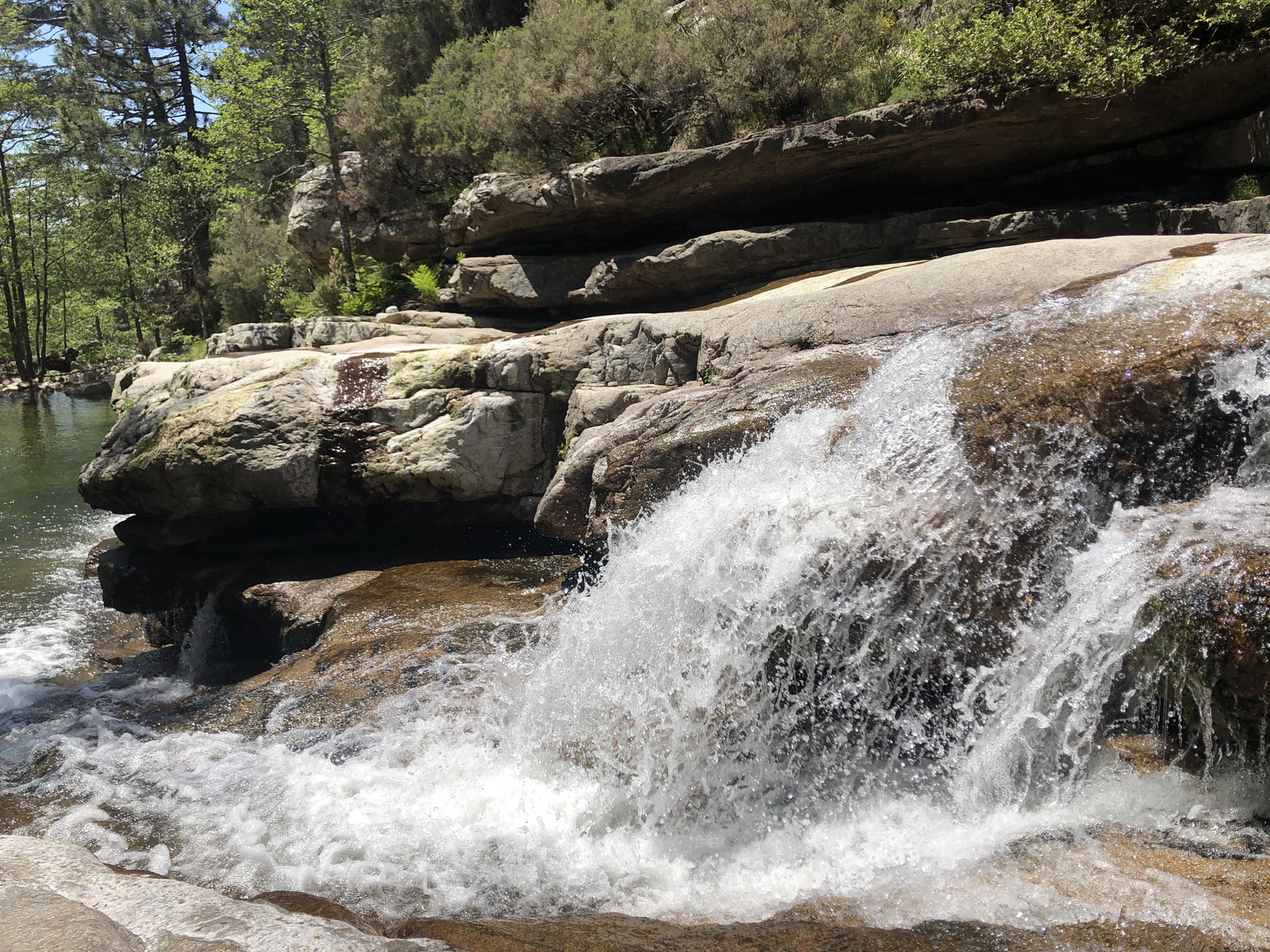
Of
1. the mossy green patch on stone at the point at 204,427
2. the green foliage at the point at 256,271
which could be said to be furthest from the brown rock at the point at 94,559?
the green foliage at the point at 256,271

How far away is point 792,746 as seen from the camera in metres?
4.36

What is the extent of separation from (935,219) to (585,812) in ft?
25.0

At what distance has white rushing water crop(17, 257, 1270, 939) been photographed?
3701 mm

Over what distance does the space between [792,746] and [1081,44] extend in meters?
7.67

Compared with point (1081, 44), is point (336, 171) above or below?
above

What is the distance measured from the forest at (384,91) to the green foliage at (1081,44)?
0.02 metres

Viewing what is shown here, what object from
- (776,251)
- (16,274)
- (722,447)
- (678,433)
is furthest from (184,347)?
(722,447)

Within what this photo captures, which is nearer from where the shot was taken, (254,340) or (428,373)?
(428,373)

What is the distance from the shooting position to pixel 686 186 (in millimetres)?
9922

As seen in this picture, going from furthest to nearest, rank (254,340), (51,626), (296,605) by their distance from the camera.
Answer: (254,340) < (51,626) < (296,605)

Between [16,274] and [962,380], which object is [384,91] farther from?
[16,274]

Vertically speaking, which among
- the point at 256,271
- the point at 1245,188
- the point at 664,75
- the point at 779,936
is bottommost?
the point at 779,936

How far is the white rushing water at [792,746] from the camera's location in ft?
12.1

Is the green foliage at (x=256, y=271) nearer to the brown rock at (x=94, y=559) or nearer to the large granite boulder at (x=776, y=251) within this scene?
the large granite boulder at (x=776, y=251)
